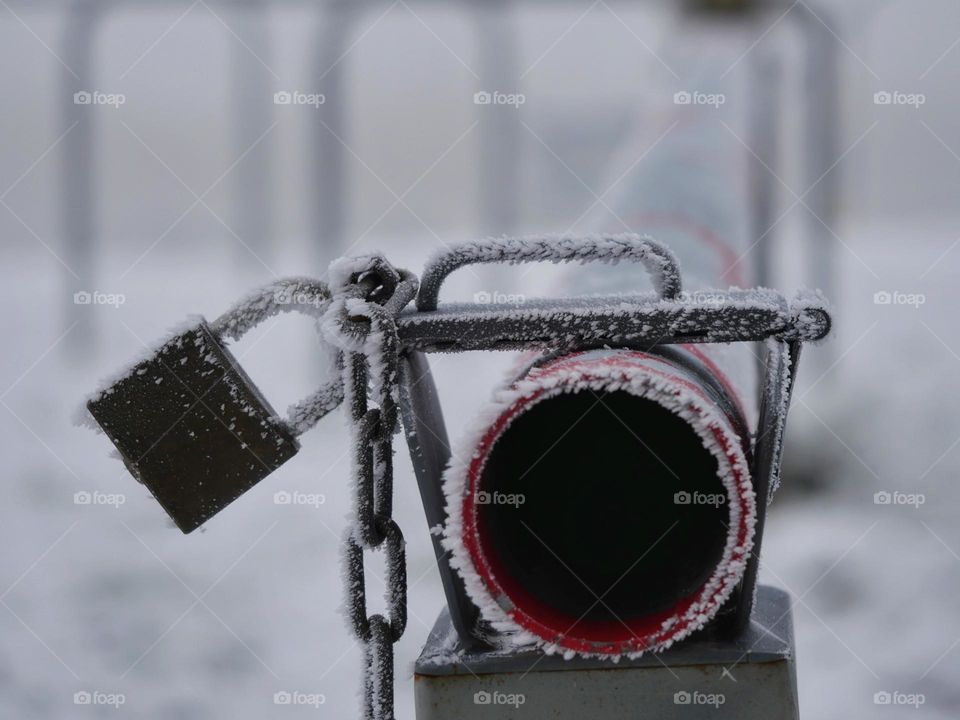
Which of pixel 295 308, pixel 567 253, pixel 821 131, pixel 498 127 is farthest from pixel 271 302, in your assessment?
pixel 821 131

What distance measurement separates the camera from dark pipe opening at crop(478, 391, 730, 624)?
0.90m

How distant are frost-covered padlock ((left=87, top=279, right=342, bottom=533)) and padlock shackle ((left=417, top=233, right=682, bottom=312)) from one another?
0.13 meters

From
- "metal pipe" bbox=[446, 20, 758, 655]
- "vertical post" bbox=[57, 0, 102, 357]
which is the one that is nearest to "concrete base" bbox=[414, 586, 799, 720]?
"metal pipe" bbox=[446, 20, 758, 655]

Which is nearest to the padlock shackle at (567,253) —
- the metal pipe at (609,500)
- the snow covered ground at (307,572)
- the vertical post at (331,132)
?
the metal pipe at (609,500)

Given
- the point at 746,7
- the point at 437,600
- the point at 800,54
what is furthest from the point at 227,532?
the point at 800,54

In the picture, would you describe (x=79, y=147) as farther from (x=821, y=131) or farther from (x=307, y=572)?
(x=821, y=131)

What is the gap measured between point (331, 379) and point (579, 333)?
9.7 inches

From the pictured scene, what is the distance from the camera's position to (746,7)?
10.8ft

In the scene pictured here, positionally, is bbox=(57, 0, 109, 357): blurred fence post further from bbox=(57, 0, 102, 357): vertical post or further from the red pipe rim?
the red pipe rim

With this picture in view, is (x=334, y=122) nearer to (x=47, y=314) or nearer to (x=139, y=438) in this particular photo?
(x=139, y=438)

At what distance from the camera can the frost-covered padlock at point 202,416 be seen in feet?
3.00

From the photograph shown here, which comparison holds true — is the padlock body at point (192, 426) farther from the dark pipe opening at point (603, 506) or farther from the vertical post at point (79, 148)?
the vertical post at point (79, 148)

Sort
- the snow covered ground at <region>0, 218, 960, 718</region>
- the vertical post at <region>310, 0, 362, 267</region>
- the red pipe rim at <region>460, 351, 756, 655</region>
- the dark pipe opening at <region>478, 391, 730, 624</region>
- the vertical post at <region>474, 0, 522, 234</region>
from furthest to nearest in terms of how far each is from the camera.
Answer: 1. the vertical post at <region>474, 0, 522, 234</region>
2. the vertical post at <region>310, 0, 362, 267</region>
3. the snow covered ground at <region>0, 218, 960, 718</region>
4. the dark pipe opening at <region>478, 391, 730, 624</region>
5. the red pipe rim at <region>460, 351, 756, 655</region>

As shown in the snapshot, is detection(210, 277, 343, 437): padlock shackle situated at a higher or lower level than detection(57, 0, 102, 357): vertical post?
lower
